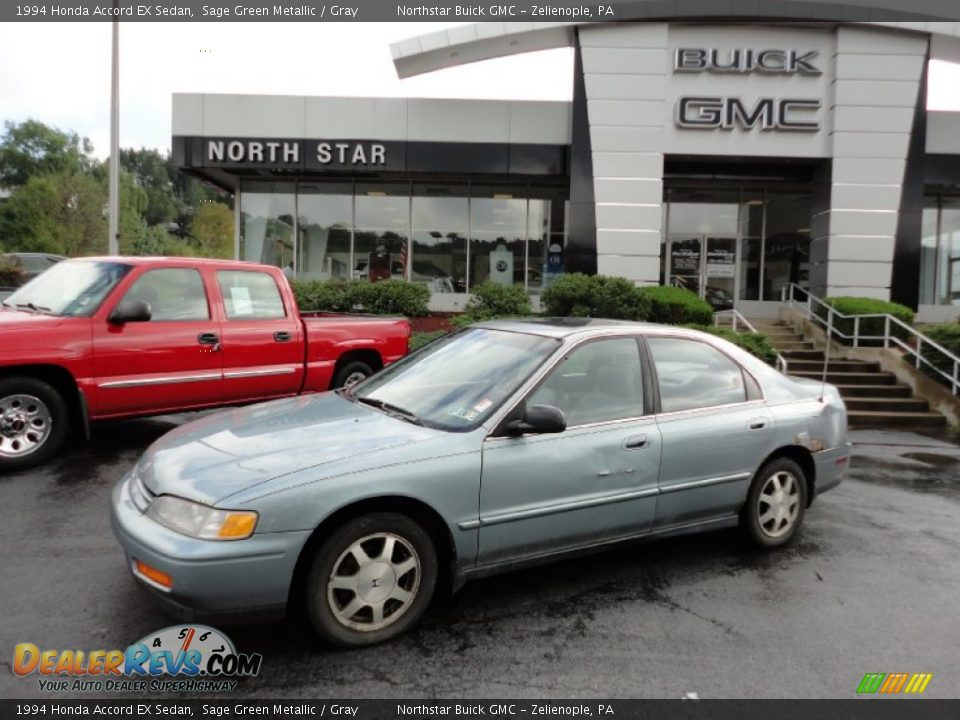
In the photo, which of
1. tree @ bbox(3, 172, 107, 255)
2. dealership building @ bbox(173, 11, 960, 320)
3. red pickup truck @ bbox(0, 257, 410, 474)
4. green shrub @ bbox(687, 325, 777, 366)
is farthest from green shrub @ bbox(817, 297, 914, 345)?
tree @ bbox(3, 172, 107, 255)

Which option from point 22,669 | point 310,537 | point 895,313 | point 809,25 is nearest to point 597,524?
point 310,537

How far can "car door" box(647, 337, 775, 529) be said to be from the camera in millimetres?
4031

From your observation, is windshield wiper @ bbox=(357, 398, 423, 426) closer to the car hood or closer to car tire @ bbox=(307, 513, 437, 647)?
the car hood

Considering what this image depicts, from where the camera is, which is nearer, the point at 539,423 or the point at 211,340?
the point at 539,423

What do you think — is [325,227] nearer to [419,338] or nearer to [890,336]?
[419,338]

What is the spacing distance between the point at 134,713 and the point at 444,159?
49.1ft

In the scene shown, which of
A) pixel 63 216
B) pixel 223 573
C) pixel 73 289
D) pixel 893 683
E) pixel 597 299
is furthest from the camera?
pixel 63 216

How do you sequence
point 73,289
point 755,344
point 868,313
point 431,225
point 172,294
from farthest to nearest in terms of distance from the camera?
point 431,225, point 868,313, point 755,344, point 172,294, point 73,289

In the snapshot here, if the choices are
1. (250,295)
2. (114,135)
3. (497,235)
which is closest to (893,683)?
(250,295)

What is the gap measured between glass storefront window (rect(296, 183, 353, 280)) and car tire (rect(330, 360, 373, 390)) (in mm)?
11156

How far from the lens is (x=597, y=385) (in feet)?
A: 13.3

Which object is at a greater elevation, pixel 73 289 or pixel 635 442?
pixel 73 289

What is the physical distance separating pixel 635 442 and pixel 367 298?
10874mm

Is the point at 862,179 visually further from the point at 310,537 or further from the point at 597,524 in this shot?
the point at 310,537
